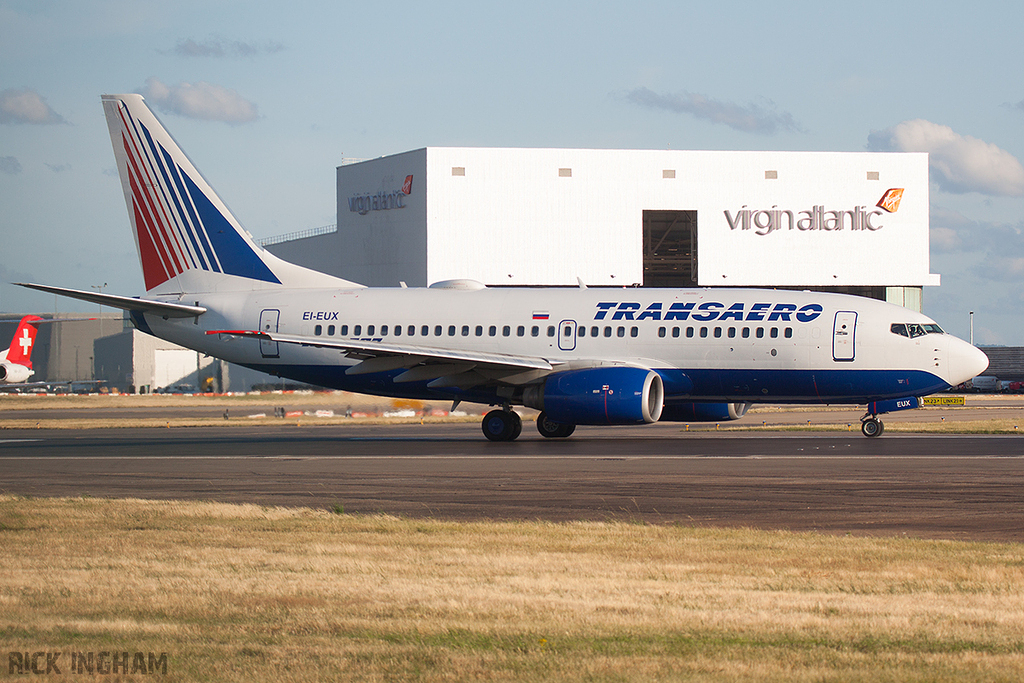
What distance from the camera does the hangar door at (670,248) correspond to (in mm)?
73000

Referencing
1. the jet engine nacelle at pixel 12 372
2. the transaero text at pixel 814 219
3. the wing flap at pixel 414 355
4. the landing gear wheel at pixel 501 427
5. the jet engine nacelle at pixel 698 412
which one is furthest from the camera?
the transaero text at pixel 814 219

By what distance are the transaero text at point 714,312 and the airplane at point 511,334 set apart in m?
0.04

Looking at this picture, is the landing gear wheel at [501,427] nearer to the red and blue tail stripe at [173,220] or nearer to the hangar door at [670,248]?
the red and blue tail stripe at [173,220]

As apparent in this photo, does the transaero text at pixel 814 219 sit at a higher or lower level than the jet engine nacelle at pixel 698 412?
higher

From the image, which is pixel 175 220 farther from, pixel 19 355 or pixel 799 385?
pixel 19 355

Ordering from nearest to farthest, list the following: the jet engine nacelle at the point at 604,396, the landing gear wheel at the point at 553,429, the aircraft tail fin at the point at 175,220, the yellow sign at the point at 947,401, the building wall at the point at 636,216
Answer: the jet engine nacelle at the point at 604,396 → the landing gear wheel at the point at 553,429 → the aircraft tail fin at the point at 175,220 → the yellow sign at the point at 947,401 → the building wall at the point at 636,216

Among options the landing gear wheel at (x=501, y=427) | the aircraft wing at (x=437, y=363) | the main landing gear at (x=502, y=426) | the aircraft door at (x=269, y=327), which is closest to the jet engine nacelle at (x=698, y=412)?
the main landing gear at (x=502, y=426)

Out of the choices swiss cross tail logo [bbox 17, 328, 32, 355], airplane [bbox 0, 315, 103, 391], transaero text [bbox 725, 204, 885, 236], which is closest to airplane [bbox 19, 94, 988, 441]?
airplane [bbox 0, 315, 103, 391]

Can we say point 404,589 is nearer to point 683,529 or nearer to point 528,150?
point 683,529

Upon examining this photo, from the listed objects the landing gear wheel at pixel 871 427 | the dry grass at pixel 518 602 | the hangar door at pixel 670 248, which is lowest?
the dry grass at pixel 518 602

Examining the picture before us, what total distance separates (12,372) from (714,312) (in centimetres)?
4388

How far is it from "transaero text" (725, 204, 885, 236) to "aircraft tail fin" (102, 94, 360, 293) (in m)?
45.3

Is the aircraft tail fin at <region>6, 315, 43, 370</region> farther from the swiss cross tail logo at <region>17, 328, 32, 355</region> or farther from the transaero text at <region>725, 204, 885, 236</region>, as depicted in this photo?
the transaero text at <region>725, 204, 885, 236</region>

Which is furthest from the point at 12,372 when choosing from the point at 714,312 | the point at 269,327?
the point at 714,312
